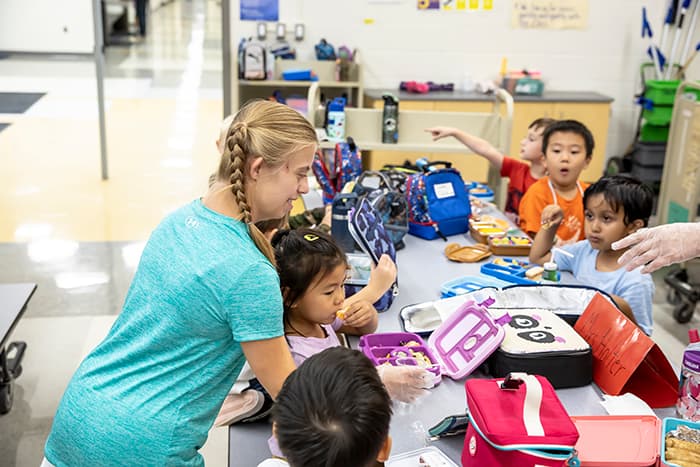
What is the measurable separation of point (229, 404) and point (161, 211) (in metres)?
4.10

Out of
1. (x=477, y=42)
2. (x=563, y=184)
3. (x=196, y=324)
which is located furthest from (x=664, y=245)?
(x=477, y=42)

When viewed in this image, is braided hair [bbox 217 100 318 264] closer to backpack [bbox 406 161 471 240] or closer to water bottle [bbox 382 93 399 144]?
backpack [bbox 406 161 471 240]

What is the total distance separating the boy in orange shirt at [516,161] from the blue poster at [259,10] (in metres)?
2.89

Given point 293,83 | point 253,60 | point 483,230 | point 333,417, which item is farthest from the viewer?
point 293,83

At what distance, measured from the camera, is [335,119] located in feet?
13.9

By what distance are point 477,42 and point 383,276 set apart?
462 cm

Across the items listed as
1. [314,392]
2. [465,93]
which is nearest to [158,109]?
[465,93]

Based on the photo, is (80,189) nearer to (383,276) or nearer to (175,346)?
(383,276)

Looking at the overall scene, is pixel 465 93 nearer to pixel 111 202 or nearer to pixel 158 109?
pixel 111 202

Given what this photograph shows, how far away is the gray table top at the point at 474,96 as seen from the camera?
240 inches

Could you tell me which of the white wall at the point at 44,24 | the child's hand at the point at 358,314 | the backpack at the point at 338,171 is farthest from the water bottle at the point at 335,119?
the white wall at the point at 44,24

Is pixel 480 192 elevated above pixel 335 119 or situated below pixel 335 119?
below

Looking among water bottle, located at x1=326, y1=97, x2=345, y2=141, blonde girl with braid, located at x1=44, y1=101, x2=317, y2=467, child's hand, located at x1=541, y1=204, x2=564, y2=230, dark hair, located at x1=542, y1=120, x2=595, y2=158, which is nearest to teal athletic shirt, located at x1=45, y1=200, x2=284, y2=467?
blonde girl with braid, located at x1=44, y1=101, x2=317, y2=467

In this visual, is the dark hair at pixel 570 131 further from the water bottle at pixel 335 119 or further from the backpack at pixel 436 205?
the water bottle at pixel 335 119
